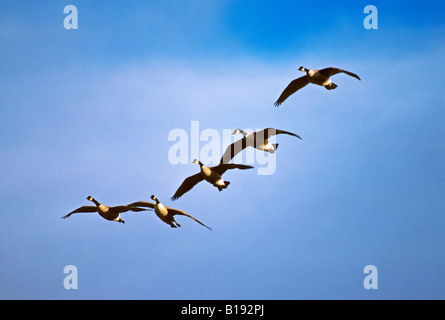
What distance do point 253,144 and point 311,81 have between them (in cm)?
260

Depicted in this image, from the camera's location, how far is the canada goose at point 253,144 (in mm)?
17672

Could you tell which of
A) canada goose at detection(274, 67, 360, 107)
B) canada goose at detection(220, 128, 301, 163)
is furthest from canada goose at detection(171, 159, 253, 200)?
canada goose at detection(274, 67, 360, 107)

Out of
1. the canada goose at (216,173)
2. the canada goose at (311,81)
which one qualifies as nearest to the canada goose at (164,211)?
the canada goose at (216,173)

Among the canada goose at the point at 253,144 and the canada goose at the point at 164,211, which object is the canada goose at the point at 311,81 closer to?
the canada goose at the point at 253,144

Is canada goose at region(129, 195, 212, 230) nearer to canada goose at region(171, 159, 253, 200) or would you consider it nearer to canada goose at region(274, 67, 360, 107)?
canada goose at region(171, 159, 253, 200)

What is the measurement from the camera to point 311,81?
18359mm

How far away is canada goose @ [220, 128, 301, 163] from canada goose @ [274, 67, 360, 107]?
1.92 meters

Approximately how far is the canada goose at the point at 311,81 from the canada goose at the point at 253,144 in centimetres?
192

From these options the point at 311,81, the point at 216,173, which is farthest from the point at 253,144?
the point at 311,81

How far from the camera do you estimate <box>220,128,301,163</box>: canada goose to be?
17.7 meters
